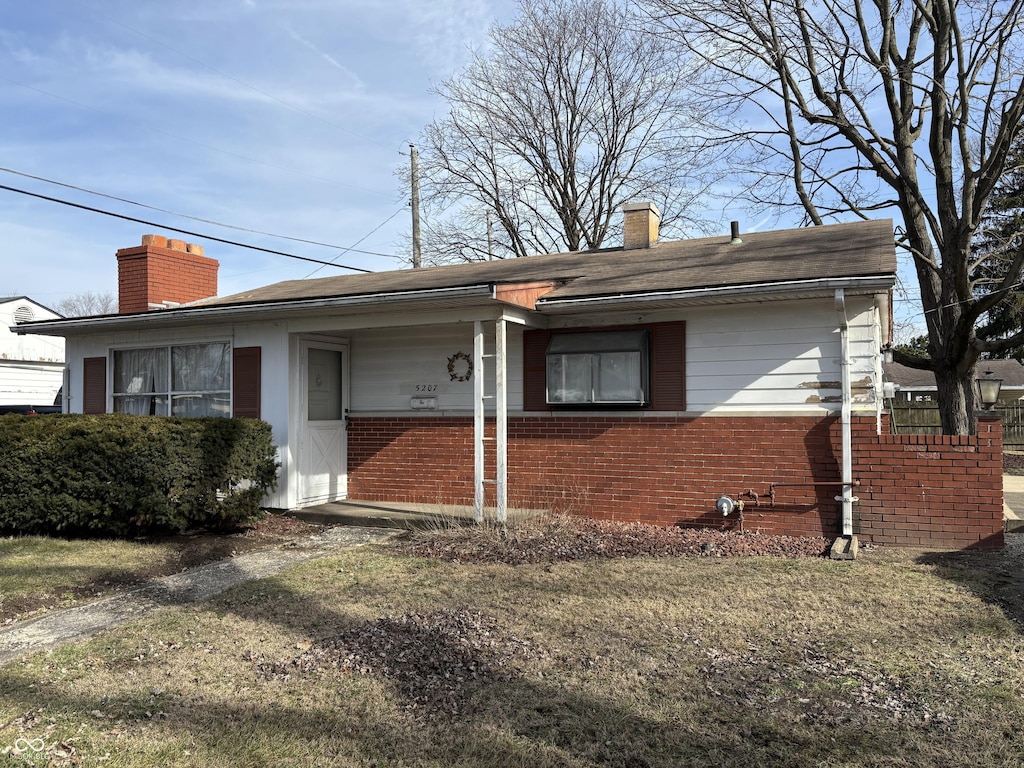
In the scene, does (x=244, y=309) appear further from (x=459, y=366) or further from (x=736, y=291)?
(x=736, y=291)

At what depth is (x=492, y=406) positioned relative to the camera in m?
9.70

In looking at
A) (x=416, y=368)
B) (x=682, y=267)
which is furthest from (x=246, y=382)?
(x=682, y=267)

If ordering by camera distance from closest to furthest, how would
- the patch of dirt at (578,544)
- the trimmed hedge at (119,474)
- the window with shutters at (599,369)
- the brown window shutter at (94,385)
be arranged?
the patch of dirt at (578,544), the trimmed hedge at (119,474), the window with shutters at (599,369), the brown window shutter at (94,385)

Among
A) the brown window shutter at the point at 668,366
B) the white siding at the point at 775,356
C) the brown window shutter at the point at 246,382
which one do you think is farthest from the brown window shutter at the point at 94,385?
the white siding at the point at 775,356

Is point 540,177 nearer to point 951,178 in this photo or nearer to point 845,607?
point 951,178

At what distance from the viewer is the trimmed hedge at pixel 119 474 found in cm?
786

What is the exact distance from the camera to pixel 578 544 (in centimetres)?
755

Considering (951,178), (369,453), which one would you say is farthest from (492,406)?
(951,178)

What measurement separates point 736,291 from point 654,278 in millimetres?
1455

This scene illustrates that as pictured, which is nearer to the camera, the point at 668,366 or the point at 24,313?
the point at 668,366

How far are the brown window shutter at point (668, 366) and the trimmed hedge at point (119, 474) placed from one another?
15.5ft

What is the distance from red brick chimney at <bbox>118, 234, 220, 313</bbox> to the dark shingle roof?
108 cm

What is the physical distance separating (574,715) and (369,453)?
720 centimetres

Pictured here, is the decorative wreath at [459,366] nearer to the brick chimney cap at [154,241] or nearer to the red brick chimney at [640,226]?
the red brick chimney at [640,226]
